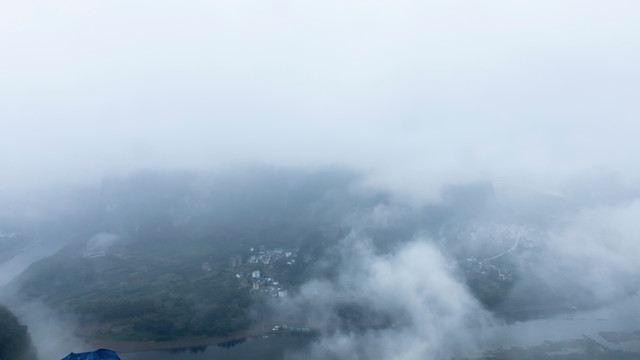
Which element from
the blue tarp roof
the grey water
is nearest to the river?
the grey water

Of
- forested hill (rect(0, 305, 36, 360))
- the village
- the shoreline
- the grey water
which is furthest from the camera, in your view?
the village

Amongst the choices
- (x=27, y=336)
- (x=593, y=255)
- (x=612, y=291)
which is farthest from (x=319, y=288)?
(x=593, y=255)

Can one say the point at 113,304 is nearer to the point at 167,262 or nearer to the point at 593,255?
the point at 167,262

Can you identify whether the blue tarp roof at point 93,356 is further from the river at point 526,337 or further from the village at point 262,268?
the village at point 262,268

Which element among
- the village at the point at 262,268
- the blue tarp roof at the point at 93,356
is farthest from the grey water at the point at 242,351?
the blue tarp roof at the point at 93,356

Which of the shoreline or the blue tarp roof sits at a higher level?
the blue tarp roof

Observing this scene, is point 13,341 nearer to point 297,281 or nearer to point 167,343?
point 167,343

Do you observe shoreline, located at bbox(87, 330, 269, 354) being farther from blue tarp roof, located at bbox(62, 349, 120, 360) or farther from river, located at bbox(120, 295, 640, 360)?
blue tarp roof, located at bbox(62, 349, 120, 360)

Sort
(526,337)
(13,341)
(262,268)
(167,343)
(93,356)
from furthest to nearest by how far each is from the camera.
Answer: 1. (262,268)
2. (526,337)
3. (167,343)
4. (13,341)
5. (93,356)

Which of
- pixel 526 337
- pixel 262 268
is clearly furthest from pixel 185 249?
pixel 526 337
